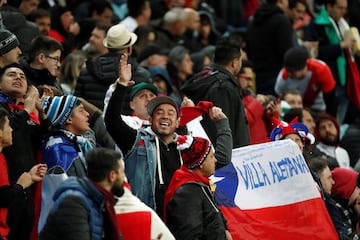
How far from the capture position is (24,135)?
34.4 feet

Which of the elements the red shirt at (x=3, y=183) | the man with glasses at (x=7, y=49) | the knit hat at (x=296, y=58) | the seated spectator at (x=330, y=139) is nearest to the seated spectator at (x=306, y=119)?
the seated spectator at (x=330, y=139)

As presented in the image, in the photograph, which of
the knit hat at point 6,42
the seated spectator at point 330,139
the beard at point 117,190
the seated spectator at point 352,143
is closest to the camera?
the beard at point 117,190

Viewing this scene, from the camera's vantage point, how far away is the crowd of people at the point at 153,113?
32.0 feet

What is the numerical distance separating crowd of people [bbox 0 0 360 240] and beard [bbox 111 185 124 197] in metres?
0.01

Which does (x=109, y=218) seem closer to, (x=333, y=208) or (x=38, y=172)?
(x=38, y=172)

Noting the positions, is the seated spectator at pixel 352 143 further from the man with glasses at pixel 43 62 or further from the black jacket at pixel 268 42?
the man with glasses at pixel 43 62

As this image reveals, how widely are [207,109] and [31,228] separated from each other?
6.35ft

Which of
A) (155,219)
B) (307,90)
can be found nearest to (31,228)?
(155,219)

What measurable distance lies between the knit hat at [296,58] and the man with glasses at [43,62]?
4.42m

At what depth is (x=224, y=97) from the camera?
12547mm

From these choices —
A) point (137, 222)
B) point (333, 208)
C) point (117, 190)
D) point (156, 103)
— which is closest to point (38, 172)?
point (137, 222)

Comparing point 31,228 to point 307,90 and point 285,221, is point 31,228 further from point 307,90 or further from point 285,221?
point 307,90

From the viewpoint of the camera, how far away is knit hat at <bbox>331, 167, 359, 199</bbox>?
12898 mm

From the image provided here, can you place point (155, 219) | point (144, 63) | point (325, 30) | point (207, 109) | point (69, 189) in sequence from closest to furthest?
point (69, 189), point (155, 219), point (207, 109), point (144, 63), point (325, 30)
